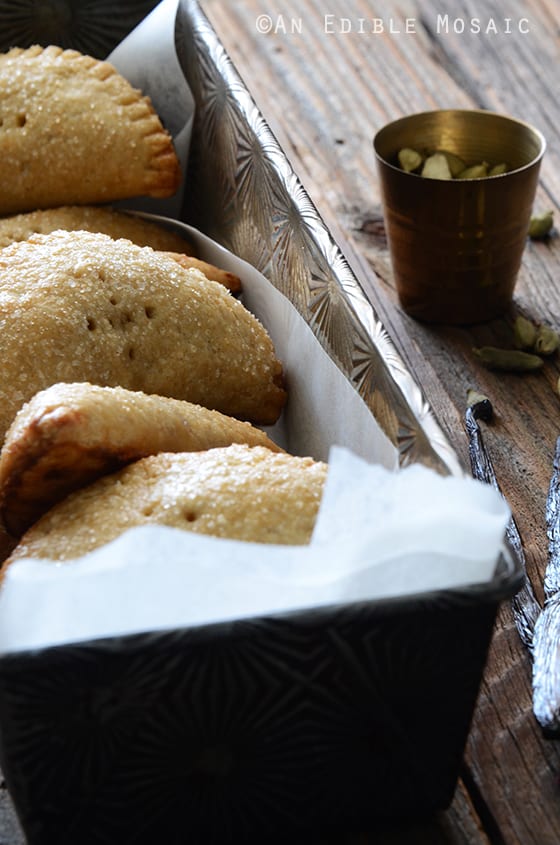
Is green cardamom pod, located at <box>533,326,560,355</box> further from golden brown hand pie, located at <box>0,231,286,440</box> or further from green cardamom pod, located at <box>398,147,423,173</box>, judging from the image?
golden brown hand pie, located at <box>0,231,286,440</box>

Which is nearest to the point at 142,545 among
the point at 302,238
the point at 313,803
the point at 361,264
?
the point at 313,803

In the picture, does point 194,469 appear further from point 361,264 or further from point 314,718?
point 361,264

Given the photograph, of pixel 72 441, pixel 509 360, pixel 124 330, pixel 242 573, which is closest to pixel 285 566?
pixel 242 573

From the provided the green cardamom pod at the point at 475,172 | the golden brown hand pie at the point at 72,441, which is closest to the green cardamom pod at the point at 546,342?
the green cardamom pod at the point at 475,172

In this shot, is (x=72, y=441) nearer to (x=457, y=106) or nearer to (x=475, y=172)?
(x=475, y=172)

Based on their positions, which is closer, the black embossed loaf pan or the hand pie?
the black embossed loaf pan

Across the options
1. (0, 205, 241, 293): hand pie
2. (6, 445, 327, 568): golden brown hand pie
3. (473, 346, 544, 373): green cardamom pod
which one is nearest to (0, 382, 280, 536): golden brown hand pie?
(6, 445, 327, 568): golden brown hand pie

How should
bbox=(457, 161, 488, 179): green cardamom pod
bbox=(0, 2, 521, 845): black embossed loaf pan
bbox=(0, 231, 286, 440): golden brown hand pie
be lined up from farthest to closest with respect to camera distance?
bbox=(457, 161, 488, 179): green cardamom pod, bbox=(0, 231, 286, 440): golden brown hand pie, bbox=(0, 2, 521, 845): black embossed loaf pan
